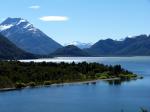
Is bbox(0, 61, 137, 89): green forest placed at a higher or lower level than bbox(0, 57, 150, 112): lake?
higher

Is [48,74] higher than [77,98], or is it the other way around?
[48,74]

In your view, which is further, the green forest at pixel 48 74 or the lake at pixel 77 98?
the green forest at pixel 48 74

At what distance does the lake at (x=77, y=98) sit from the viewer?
8506cm

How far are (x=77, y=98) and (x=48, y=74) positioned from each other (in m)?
44.7

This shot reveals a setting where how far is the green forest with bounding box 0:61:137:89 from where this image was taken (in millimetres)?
133750

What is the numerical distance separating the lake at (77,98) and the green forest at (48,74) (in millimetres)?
8244

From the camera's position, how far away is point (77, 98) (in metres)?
104

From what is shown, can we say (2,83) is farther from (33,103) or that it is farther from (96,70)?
(96,70)

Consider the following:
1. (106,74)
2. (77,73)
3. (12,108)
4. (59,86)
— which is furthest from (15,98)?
(106,74)

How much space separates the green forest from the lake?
8244 mm

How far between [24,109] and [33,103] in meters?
9.23

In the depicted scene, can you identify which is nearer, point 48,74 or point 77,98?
point 77,98

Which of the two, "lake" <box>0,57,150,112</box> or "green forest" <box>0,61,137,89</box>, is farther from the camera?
"green forest" <box>0,61,137,89</box>

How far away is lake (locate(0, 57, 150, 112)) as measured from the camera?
279ft
